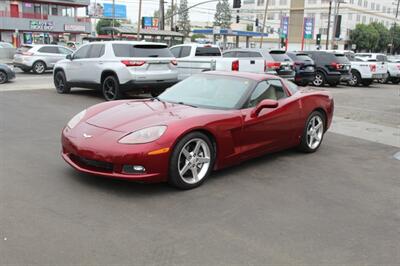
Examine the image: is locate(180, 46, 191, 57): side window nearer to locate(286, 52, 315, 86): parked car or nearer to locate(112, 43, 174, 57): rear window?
locate(112, 43, 174, 57): rear window

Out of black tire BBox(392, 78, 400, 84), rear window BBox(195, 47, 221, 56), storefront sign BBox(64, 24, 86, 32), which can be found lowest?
black tire BBox(392, 78, 400, 84)

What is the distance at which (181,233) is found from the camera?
12.8ft

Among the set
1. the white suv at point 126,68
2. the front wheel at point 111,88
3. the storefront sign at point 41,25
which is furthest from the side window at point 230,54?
the storefront sign at point 41,25

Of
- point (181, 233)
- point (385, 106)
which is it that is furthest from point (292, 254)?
point (385, 106)

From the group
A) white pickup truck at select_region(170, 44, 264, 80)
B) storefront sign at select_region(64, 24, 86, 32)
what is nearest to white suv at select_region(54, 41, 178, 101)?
white pickup truck at select_region(170, 44, 264, 80)

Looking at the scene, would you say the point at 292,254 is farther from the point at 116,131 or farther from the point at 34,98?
the point at 34,98

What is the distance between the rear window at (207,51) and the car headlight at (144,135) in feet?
37.5

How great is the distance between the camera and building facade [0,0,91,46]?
56.2 m

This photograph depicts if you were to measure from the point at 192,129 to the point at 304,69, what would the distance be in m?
16.0

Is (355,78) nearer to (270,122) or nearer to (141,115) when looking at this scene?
(270,122)

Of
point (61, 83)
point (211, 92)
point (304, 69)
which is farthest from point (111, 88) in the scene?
point (304, 69)

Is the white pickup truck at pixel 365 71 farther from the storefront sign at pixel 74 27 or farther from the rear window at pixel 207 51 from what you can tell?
the storefront sign at pixel 74 27

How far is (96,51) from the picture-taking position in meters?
13.0

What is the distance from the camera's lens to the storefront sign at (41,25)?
57562 mm
